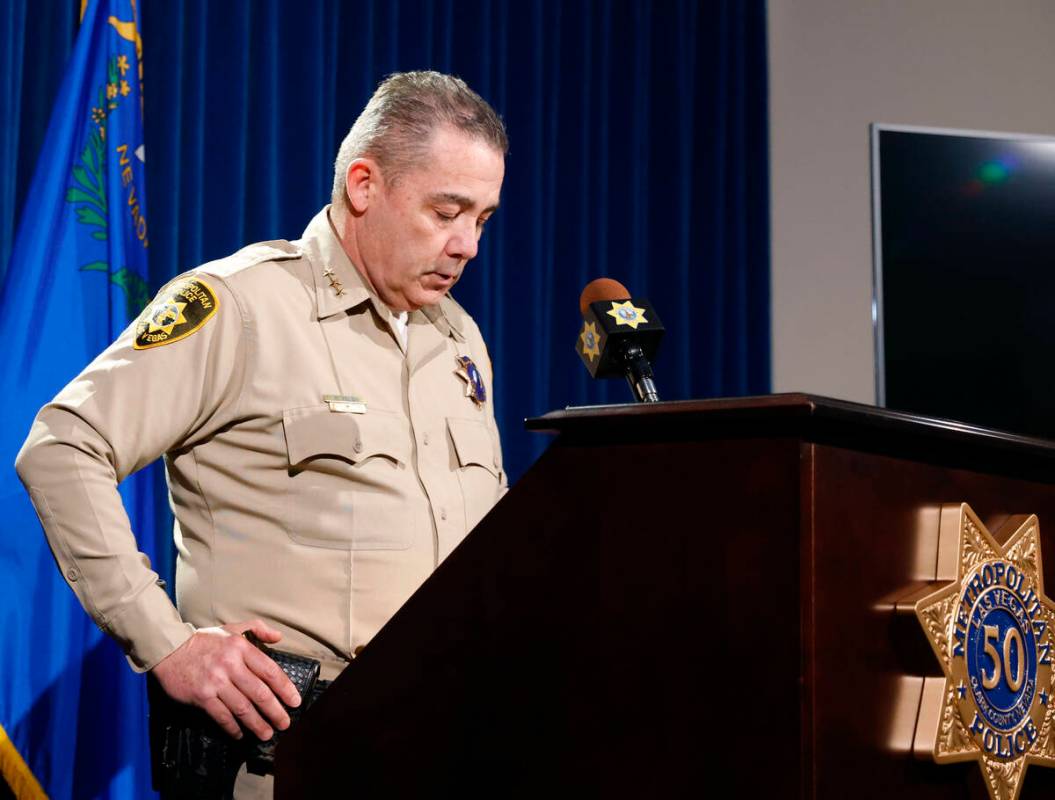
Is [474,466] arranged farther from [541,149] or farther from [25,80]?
[541,149]

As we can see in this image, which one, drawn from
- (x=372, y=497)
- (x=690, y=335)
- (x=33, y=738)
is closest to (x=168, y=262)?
(x=33, y=738)

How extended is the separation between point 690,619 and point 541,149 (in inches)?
98.4

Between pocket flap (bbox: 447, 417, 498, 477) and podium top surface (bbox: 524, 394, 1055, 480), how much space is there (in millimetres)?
743

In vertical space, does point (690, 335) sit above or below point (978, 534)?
above

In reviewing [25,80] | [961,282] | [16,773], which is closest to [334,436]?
[16,773]

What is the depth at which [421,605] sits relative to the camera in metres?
0.95

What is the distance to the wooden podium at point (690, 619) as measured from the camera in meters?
0.78

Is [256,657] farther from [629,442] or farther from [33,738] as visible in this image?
[33,738]

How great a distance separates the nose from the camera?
1666 mm

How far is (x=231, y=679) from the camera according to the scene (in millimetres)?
1185

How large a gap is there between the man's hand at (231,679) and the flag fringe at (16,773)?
0.89m

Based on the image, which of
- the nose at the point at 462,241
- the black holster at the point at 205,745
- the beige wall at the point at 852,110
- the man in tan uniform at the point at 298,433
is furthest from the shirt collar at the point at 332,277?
the beige wall at the point at 852,110

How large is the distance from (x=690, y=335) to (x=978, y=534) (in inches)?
101

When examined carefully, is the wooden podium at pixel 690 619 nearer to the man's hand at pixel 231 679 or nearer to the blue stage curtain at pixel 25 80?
the man's hand at pixel 231 679
